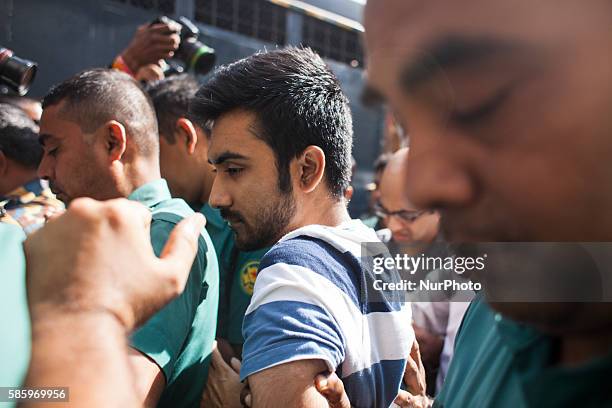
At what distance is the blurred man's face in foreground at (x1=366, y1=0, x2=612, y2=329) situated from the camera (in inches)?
20.8

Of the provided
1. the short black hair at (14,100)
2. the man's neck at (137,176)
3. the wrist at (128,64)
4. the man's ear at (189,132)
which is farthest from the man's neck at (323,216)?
Result: the short black hair at (14,100)

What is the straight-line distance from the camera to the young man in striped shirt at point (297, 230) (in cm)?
125

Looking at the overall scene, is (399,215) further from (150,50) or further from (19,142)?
(19,142)

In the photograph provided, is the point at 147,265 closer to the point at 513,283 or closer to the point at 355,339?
the point at 513,283

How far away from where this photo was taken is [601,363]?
20.7 inches

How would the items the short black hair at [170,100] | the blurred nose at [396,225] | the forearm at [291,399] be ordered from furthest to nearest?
the blurred nose at [396,225] → the short black hair at [170,100] → the forearm at [291,399]

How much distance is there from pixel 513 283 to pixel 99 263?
20.6 inches

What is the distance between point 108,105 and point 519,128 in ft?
6.63

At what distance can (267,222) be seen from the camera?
1796 mm

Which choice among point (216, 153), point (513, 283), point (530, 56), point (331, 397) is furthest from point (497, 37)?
point (216, 153)

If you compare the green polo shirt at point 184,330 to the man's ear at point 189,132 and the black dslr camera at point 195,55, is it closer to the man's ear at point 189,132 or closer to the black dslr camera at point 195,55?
the man's ear at point 189,132

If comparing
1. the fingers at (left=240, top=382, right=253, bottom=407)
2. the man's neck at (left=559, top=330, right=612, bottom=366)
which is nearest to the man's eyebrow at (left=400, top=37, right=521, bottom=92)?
the man's neck at (left=559, top=330, right=612, bottom=366)

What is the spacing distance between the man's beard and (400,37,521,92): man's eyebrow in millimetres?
1169

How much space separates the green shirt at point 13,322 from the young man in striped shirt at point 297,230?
52 centimetres
